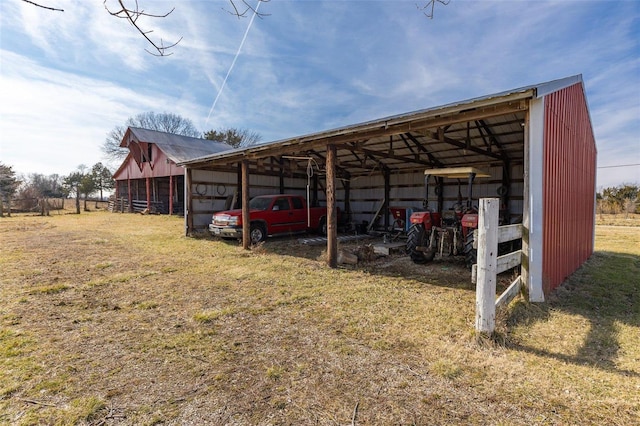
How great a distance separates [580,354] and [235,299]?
4.25m

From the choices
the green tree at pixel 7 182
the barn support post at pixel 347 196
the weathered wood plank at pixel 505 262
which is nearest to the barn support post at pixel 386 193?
the barn support post at pixel 347 196

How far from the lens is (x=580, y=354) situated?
3.04 metres

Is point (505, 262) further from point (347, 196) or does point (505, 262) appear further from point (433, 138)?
point (347, 196)

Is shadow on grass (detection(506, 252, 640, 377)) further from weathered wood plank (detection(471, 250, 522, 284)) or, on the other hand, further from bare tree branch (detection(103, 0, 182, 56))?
bare tree branch (detection(103, 0, 182, 56))

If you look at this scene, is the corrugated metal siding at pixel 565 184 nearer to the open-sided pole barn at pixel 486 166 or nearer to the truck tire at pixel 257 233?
the open-sided pole barn at pixel 486 166

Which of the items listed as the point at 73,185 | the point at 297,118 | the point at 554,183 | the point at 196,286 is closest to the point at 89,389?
the point at 196,286

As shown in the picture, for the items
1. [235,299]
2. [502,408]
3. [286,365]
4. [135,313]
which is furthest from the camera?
[235,299]

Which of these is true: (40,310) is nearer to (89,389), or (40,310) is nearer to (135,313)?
(135,313)

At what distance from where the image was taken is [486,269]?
3316mm

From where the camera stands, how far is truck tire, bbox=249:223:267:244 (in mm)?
10406

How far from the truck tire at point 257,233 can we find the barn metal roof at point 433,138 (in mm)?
2204

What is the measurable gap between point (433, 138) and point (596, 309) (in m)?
4.39

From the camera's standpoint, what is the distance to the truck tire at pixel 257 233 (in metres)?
10.4

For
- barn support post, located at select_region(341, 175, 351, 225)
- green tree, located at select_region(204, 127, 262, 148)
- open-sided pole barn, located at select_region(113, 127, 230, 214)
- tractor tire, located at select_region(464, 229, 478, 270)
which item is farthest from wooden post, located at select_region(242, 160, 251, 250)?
green tree, located at select_region(204, 127, 262, 148)
